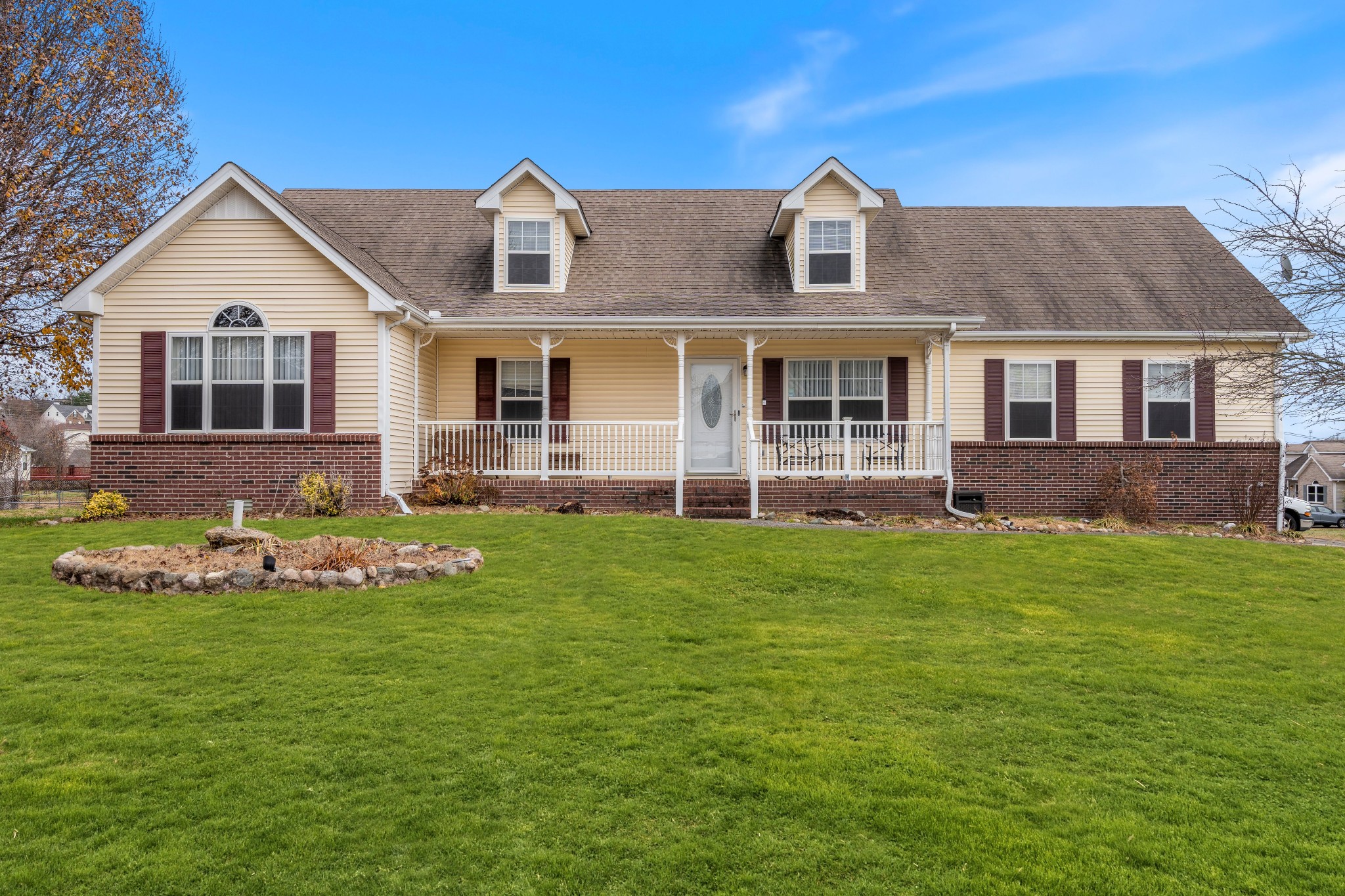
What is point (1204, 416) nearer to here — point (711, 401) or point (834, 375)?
point (834, 375)

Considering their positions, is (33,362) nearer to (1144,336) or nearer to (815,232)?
(815,232)

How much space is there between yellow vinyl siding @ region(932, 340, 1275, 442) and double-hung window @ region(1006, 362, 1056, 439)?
8.5 inches

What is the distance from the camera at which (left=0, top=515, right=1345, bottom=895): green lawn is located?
3.30 metres

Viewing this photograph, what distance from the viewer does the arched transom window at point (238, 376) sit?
42.1 ft

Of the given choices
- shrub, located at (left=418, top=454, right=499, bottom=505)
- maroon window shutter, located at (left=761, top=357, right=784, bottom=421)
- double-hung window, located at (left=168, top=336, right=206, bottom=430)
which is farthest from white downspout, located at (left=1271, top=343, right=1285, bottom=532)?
double-hung window, located at (left=168, top=336, right=206, bottom=430)

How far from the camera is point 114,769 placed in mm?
4047

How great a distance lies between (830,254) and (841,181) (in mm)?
1382

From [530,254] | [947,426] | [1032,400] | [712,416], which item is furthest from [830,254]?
[530,254]

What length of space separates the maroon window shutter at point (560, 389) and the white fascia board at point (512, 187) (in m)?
3.04

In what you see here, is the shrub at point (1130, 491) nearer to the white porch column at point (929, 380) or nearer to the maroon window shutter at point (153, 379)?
the white porch column at point (929, 380)

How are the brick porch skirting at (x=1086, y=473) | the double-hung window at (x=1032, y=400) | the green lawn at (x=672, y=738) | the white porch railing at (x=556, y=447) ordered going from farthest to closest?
the double-hung window at (x=1032, y=400)
the brick porch skirting at (x=1086, y=473)
the white porch railing at (x=556, y=447)
the green lawn at (x=672, y=738)

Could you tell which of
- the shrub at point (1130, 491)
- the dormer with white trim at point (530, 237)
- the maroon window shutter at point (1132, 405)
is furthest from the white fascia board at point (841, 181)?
the shrub at point (1130, 491)

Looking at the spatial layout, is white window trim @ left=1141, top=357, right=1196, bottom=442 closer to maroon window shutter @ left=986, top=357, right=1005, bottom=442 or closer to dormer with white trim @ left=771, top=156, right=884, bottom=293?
maroon window shutter @ left=986, top=357, right=1005, bottom=442

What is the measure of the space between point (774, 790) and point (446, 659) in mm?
2886
